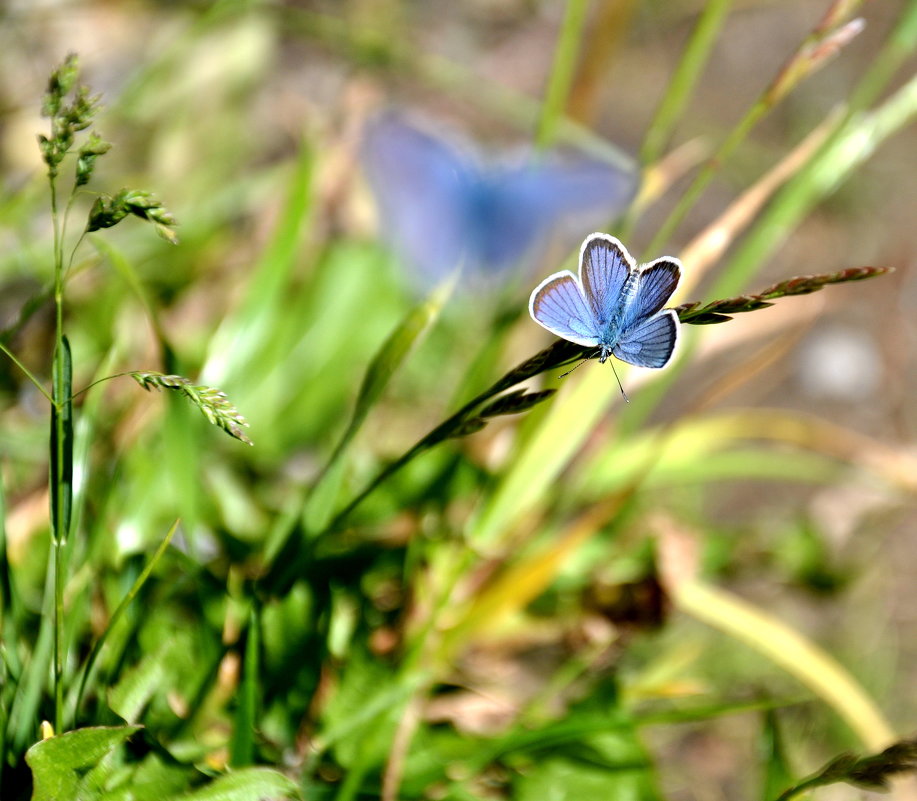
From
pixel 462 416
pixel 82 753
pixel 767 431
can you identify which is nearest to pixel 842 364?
pixel 767 431

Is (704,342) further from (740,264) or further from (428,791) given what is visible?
(428,791)

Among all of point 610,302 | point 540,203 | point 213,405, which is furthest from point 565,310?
point 540,203

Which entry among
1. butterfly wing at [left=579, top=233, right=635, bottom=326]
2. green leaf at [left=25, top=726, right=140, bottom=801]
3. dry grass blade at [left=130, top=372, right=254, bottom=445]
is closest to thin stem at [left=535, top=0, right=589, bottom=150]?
butterfly wing at [left=579, top=233, right=635, bottom=326]

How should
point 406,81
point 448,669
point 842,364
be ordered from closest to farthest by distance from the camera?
1. point 448,669
2. point 842,364
3. point 406,81

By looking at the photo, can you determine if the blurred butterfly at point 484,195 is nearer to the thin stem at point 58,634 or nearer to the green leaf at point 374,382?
the green leaf at point 374,382

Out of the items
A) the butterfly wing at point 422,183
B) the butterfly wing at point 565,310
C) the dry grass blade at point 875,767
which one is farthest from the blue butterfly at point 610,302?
the butterfly wing at point 422,183

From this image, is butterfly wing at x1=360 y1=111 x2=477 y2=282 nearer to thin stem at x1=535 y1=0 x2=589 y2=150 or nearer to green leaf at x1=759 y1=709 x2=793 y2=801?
thin stem at x1=535 y1=0 x2=589 y2=150
